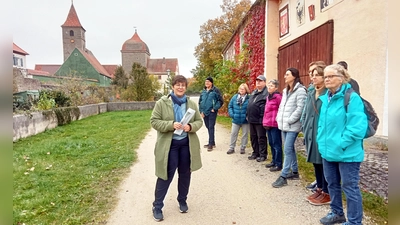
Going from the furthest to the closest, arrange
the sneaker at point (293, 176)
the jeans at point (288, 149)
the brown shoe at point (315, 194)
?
the sneaker at point (293, 176) < the jeans at point (288, 149) < the brown shoe at point (315, 194)

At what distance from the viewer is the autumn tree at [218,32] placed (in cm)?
3138

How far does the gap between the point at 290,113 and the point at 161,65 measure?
277 feet

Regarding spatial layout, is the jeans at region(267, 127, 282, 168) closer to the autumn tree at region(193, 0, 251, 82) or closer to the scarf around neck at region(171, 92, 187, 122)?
the scarf around neck at region(171, 92, 187, 122)

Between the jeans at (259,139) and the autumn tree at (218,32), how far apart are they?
25.4m

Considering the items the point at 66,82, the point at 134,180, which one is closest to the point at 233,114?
the point at 134,180

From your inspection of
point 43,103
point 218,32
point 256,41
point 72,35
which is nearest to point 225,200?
point 256,41

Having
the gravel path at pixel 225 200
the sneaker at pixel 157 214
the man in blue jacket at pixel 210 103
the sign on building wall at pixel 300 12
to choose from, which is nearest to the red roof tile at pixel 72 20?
the sign on building wall at pixel 300 12

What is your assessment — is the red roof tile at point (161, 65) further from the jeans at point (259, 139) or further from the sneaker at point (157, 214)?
the sneaker at point (157, 214)

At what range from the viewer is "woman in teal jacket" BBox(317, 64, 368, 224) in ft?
8.82

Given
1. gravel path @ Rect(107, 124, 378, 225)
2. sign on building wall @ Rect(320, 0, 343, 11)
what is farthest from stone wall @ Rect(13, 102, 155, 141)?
sign on building wall @ Rect(320, 0, 343, 11)

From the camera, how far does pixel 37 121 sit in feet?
32.4

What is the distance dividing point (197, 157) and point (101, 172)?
2.69 metres
